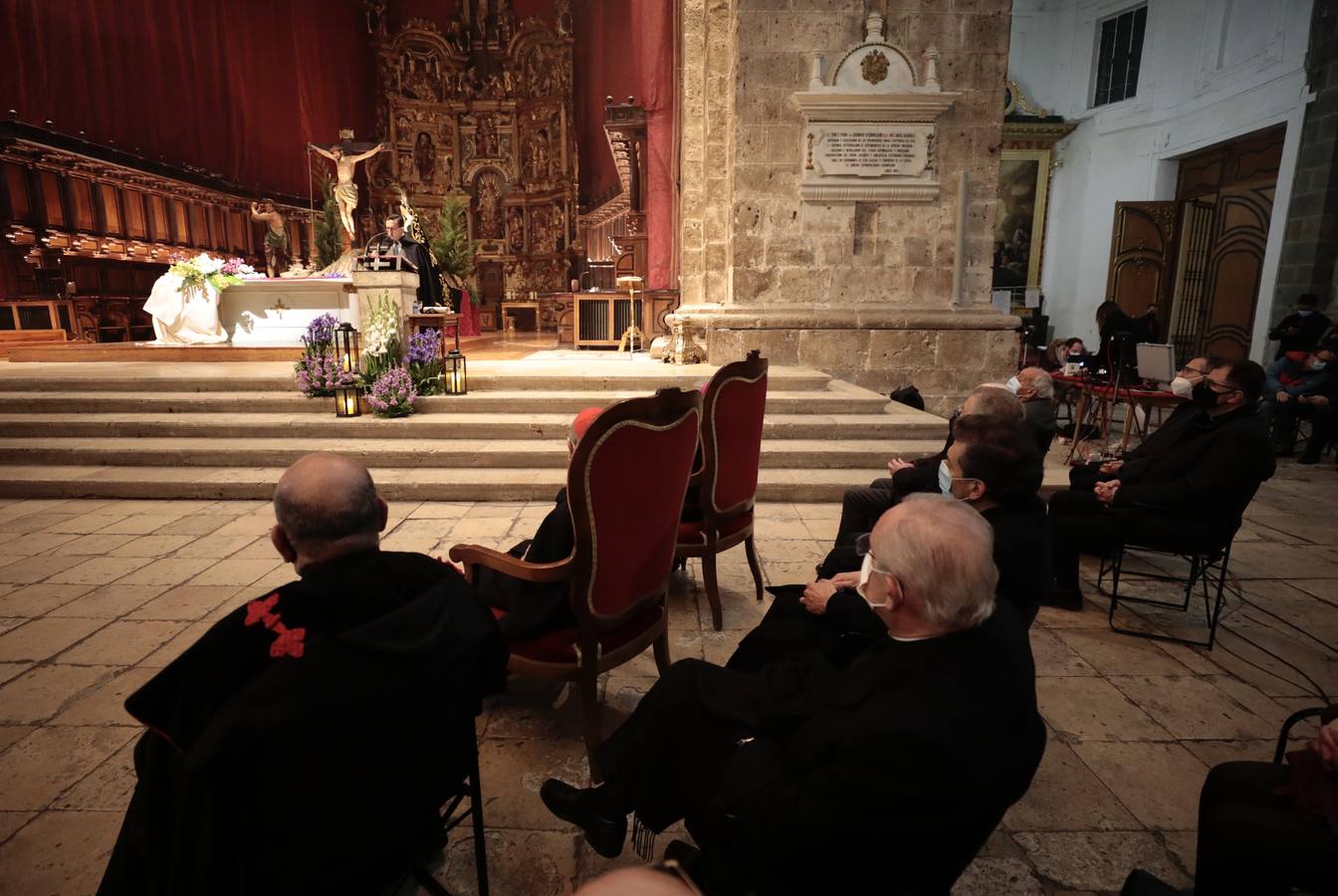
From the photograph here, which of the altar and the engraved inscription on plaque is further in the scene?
the altar

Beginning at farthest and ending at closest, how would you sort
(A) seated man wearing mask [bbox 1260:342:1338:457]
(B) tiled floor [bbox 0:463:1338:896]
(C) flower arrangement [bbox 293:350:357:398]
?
(A) seated man wearing mask [bbox 1260:342:1338:457] → (C) flower arrangement [bbox 293:350:357:398] → (B) tiled floor [bbox 0:463:1338:896]

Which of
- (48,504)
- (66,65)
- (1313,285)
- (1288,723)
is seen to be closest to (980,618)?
(1288,723)

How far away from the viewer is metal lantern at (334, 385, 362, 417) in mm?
5730

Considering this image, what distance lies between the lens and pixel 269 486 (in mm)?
4828

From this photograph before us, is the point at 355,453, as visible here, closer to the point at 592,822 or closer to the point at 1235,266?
the point at 592,822

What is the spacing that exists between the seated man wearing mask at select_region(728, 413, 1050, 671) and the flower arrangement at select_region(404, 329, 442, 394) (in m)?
4.68

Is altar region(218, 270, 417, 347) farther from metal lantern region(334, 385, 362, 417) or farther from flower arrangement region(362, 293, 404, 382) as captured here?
metal lantern region(334, 385, 362, 417)

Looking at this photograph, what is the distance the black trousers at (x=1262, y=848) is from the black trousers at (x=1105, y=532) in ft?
5.14

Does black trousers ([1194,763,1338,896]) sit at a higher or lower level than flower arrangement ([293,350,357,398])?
lower

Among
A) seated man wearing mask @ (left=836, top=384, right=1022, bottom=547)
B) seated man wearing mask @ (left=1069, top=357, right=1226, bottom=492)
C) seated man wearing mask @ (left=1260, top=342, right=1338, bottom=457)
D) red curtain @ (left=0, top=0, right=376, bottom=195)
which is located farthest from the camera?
red curtain @ (left=0, top=0, right=376, bottom=195)

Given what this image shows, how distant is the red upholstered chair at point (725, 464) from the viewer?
2918 mm

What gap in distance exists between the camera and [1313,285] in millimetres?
8516

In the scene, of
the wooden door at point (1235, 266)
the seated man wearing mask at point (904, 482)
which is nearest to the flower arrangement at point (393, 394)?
the seated man wearing mask at point (904, 482)

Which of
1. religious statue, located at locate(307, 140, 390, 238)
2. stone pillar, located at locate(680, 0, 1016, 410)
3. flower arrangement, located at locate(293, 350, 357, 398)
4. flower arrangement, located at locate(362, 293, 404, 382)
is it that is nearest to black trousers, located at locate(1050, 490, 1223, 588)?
stone pillar, located at locate(680, 0, 1016, 410)
